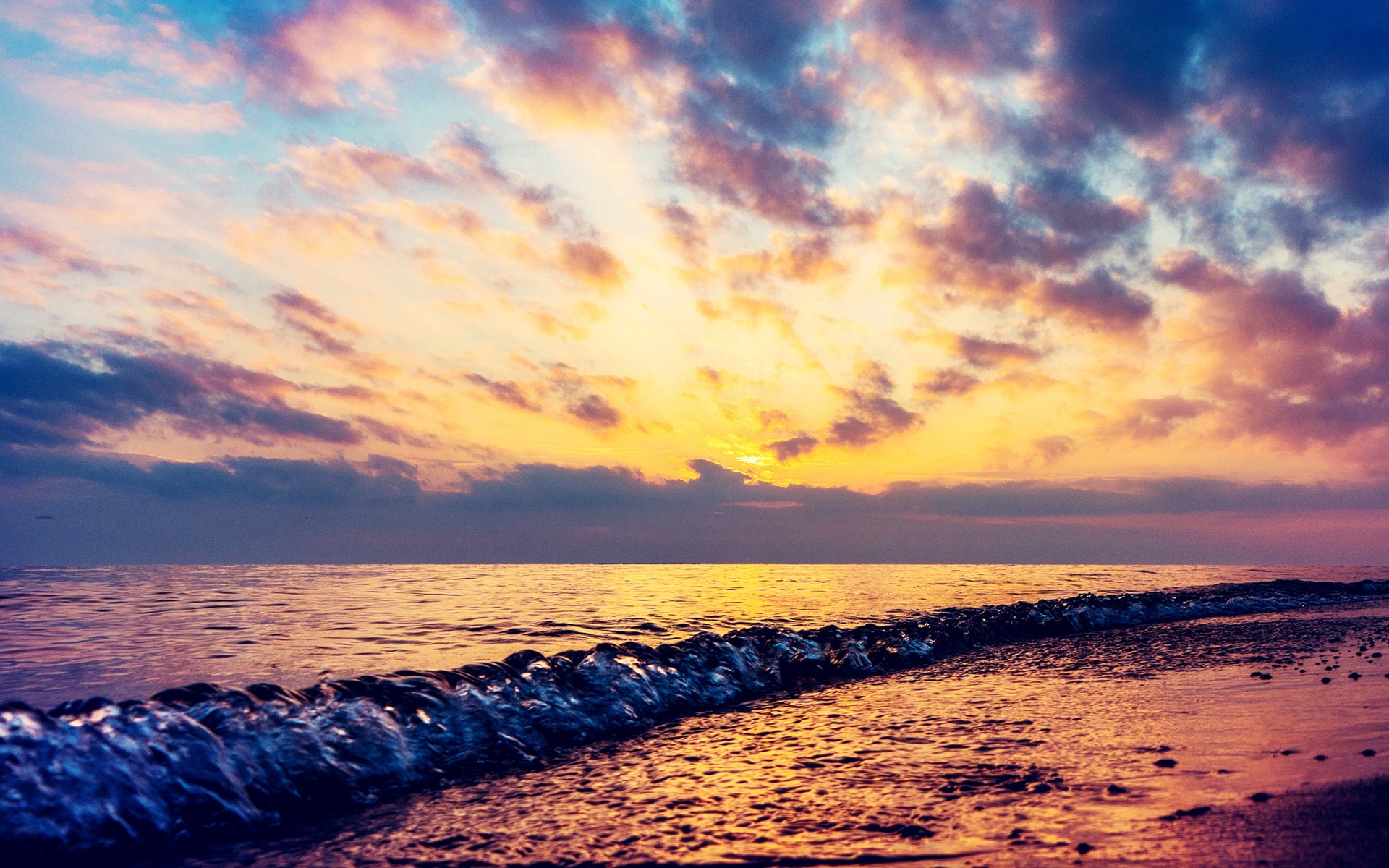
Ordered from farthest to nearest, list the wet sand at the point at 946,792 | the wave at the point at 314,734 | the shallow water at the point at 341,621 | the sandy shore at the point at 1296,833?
the shallow water at the point at 341,621, the wave at the point at 314,734, the wet sand at the point at 946,792, the sandy shore at the point at 1296,833

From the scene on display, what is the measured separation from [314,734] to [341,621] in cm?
1101

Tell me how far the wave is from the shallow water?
2.52 meters

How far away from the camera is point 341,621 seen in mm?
15812

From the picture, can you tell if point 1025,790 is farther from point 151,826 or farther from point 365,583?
point 365,583

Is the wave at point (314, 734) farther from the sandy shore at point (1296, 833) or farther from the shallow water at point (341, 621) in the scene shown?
the sandy shore at point (1296, 833)

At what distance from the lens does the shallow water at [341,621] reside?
981 cm

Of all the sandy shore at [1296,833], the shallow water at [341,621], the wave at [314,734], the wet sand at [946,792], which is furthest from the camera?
the shallow water at [341,621]

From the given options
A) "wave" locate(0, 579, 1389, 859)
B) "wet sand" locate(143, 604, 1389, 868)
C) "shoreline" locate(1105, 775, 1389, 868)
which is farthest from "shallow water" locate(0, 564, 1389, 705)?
"shoreline" locate(1105, 775, 1389, 868)

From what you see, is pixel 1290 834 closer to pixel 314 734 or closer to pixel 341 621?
pixel 314 734

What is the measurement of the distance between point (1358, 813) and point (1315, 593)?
107 feet

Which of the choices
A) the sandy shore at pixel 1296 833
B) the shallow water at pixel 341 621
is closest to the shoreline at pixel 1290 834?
the sandy shore at pixel 1296 833

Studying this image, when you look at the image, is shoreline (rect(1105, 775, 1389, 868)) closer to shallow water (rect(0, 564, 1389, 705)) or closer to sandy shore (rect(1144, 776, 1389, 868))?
sandy shore (rect(1144, 776, 1389, 868))

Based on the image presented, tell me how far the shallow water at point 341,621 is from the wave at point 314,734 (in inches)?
99.4

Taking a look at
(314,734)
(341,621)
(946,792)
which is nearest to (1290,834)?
(946,792)
